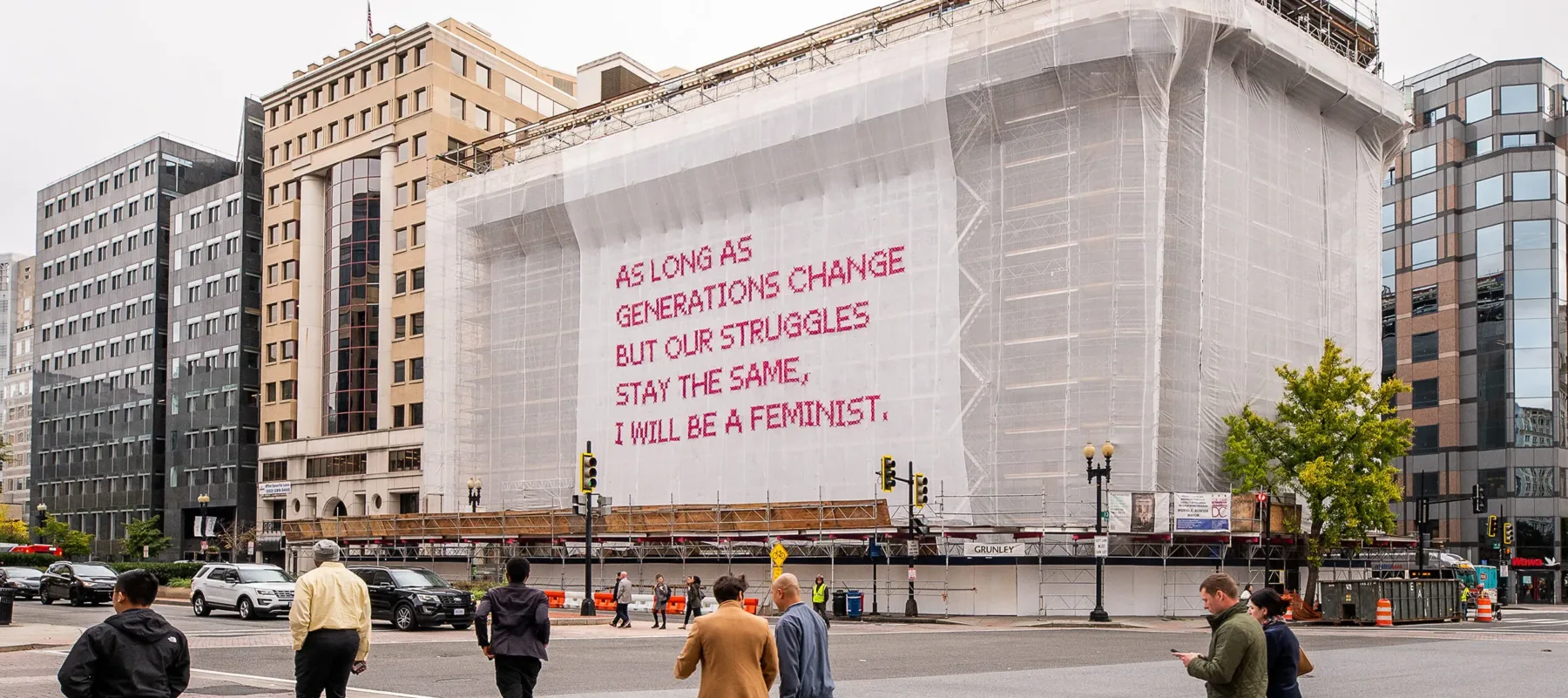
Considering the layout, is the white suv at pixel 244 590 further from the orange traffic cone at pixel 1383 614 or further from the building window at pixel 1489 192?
the building window at pixel 1489 192

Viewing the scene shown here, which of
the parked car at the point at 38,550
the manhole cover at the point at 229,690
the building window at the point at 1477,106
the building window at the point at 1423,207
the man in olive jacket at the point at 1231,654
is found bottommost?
the parked car at the point at 38,550

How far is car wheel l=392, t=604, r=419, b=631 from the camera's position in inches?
1272

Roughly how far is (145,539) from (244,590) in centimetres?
6331

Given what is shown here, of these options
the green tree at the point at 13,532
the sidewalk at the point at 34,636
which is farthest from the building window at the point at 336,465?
the sidewalk at the point at 34,636

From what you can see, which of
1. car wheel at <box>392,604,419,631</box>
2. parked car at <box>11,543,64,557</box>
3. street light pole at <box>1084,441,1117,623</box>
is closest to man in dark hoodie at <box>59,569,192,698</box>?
car wheel at <box>392,604,419,631</box>

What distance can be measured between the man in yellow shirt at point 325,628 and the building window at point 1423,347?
84.6 meters

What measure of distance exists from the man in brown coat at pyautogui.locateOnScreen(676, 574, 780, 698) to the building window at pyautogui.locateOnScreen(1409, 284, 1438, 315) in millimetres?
85397

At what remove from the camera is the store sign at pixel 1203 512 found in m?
44.3

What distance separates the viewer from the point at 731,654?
9.16 m

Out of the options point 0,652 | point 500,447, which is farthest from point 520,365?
point 0,652

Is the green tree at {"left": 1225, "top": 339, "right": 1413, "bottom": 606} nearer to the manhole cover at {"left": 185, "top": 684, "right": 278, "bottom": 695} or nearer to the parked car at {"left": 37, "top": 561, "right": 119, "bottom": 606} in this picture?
the manhole cover at {"left": 185, "top": 684, "right": 278, "bottom": 695}

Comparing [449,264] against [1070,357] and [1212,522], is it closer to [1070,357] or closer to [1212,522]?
[1070,357]

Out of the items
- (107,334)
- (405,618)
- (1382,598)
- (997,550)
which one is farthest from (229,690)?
(107,334)

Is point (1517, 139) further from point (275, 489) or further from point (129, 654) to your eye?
point (129, 654)
